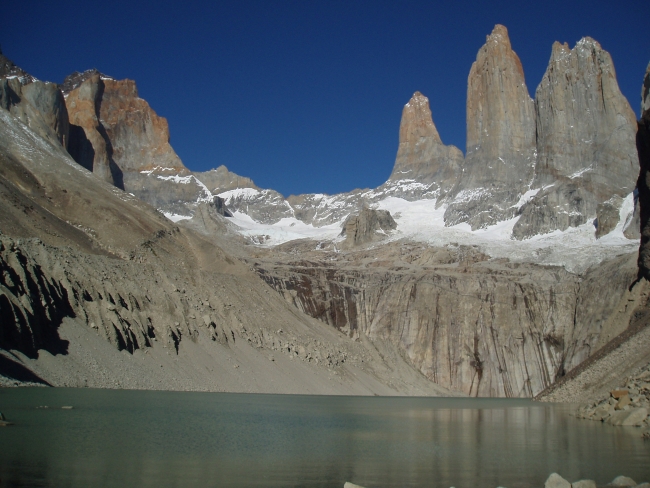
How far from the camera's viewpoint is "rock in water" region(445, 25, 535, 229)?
147500mm

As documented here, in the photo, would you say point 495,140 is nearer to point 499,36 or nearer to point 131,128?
point 499,36

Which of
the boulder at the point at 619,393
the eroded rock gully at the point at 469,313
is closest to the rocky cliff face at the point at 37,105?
the eroded rock gully at the point at 469,313

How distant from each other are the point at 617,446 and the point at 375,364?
186 feet

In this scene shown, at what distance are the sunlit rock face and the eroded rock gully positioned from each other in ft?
88.7

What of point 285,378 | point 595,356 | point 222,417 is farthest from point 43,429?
point 595,356

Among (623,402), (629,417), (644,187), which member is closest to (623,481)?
(629,417)

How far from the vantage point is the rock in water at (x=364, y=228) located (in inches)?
5394

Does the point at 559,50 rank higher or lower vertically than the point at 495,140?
higher

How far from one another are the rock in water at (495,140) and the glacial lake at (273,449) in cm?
11657

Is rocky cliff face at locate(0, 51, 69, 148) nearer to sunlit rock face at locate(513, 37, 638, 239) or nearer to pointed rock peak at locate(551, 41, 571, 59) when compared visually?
sunlit rock face at locate(513, 37, 638, 239)

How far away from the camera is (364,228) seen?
138250 mm

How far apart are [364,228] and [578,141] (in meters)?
43.5

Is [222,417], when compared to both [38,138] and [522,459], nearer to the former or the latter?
[522,459]

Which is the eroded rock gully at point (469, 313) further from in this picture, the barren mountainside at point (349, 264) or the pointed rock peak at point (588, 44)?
the pointed rock peak at point (588, 44)
